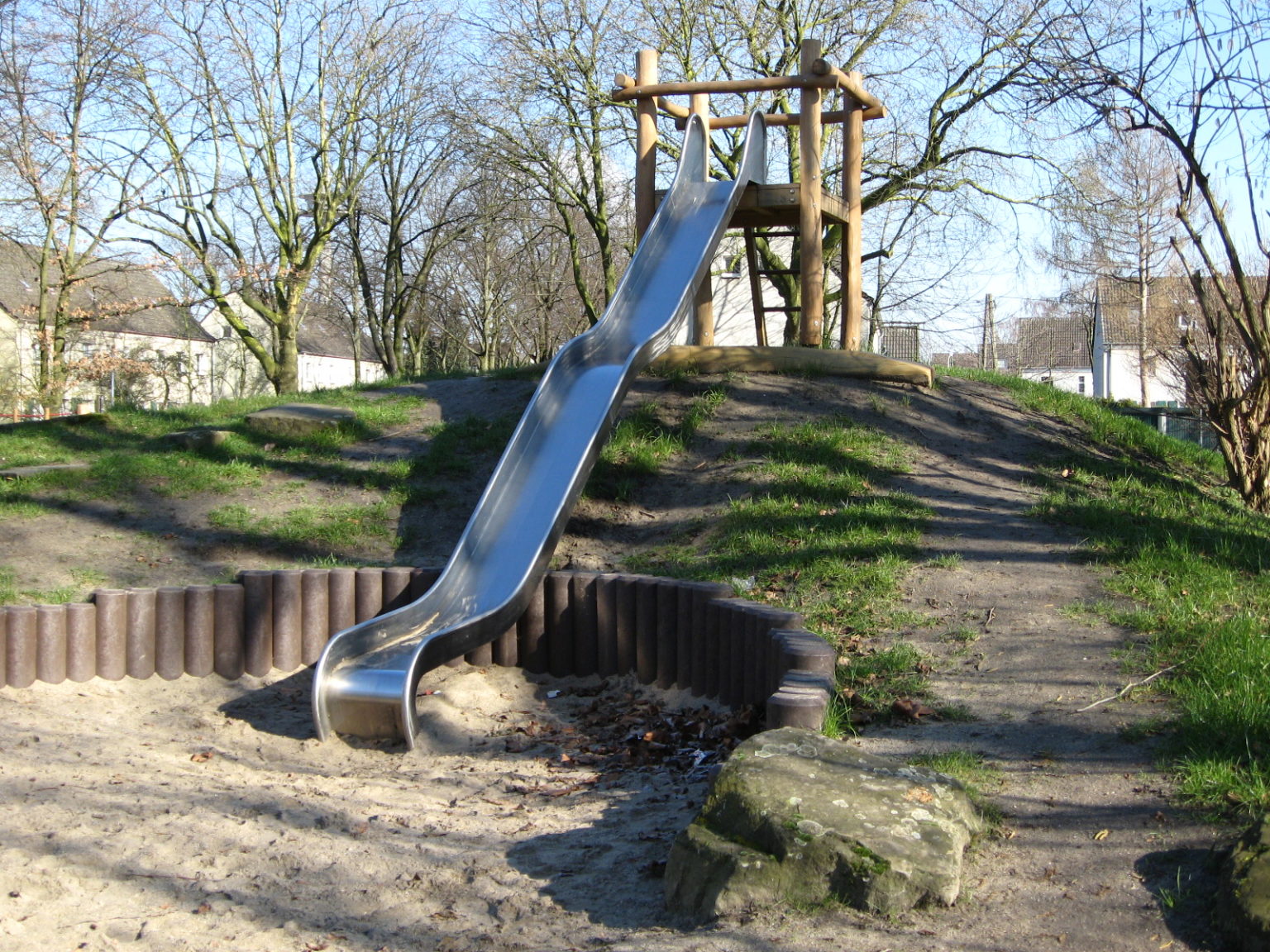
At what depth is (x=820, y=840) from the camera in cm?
334

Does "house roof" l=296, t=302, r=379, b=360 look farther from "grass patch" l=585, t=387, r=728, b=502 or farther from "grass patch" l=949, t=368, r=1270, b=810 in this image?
"grass patch" l=949, t=368, r=1270, b=810

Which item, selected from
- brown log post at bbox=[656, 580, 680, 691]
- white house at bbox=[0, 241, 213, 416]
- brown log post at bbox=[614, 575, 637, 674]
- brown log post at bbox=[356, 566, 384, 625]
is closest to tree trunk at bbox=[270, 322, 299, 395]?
white house at bbox=[0, 241, 213, 416]

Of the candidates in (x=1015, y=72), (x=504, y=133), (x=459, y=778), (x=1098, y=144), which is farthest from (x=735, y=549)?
(x=504, y=133)

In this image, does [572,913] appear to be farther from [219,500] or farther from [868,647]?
[219,500]

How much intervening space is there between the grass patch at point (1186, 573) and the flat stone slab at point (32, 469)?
25.4ft

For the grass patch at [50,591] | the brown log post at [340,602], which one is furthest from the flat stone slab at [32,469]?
the brown log post at [340,602]

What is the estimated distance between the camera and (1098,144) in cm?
1547

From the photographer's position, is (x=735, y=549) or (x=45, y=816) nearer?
(x=45, y=816)

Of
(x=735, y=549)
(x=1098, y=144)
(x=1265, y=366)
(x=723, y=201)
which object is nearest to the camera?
(x=735, y=549)

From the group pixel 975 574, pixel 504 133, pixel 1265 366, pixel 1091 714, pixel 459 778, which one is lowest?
pixel 459 778

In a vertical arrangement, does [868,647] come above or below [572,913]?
above

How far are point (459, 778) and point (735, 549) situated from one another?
2.91 m

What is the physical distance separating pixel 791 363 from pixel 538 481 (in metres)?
3.27

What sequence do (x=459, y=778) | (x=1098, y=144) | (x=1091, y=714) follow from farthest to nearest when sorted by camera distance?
(x=1098, y=144), (x=459, y=778), (x=1091, y=714)
